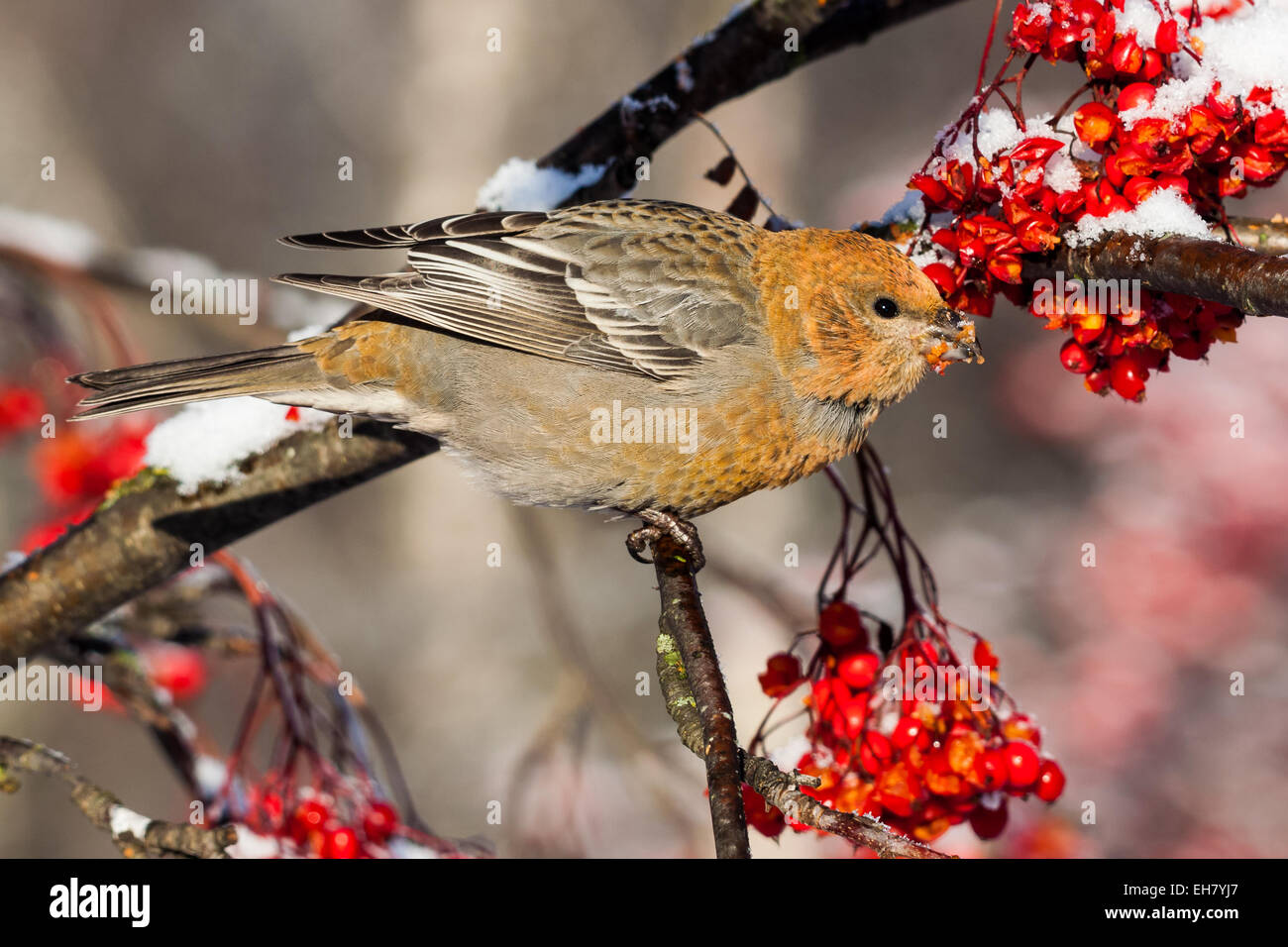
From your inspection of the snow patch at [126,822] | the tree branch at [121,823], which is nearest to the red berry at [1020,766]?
the tree branch at [121,823]

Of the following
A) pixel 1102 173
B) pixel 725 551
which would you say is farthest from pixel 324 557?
pixel 1102 173

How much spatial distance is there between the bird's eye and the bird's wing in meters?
0.36

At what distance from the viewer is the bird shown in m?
2.87

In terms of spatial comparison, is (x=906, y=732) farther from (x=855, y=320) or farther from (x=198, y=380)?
(x=198, y=380)

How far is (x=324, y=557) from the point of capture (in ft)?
27.7

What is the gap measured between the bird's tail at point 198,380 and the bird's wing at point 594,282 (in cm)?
36

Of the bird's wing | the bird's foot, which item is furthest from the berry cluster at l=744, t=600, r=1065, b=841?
the bird's wing

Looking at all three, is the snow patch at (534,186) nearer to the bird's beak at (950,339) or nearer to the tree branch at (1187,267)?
the bird's beak at (950,339)

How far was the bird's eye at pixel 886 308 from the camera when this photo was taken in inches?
108

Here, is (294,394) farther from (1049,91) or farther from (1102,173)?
(1049,91)

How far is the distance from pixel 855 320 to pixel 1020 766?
113 centimetres

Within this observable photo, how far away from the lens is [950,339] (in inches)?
106

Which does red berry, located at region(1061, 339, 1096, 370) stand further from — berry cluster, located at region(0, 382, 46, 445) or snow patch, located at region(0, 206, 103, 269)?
berry cluster, located at region(0, 382, 46, 445)

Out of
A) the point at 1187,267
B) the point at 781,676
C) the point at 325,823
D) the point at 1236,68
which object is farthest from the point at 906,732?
the point at 325,823
